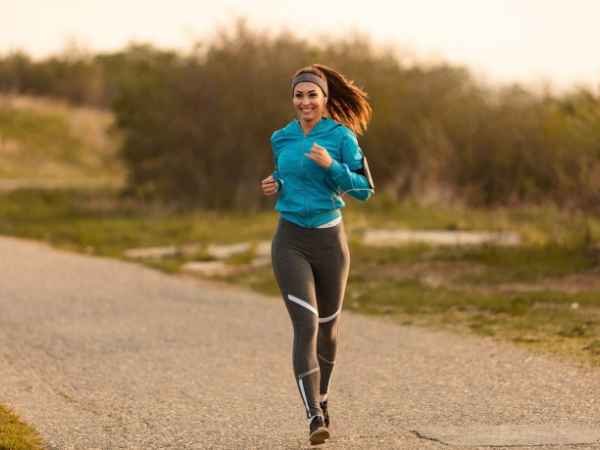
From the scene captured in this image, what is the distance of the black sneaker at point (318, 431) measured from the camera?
6215mm

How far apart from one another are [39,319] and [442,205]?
→ 13.7 m

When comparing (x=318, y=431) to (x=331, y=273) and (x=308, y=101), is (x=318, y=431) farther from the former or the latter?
(x=308, y=101)

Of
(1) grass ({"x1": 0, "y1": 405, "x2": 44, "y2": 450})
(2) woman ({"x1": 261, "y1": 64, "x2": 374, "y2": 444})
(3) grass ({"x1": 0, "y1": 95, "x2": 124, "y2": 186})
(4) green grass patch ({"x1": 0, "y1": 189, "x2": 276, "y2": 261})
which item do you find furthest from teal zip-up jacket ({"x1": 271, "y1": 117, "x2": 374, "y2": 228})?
(3) grass ({"x1": 0, "y1": 95, "x2": 124, "y2": 186})

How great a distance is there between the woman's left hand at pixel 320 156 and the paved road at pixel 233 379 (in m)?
1.56

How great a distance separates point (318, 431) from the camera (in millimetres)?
6211

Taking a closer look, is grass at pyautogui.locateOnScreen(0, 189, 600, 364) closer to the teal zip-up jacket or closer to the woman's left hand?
the teal zip-up jacket

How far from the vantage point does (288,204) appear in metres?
6.48

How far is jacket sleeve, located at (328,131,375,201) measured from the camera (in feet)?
20.7

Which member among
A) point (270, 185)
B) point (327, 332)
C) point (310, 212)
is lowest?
point (327, 332)

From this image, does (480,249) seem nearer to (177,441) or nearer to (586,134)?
(586,134)

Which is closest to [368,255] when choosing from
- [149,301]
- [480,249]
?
[480,249]

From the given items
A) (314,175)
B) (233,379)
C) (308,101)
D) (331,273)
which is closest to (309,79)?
(308,101)

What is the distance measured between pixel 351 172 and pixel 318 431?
139 cm

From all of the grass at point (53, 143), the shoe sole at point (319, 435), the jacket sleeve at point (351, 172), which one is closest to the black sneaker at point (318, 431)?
the shoe sole at point (319, 435)
